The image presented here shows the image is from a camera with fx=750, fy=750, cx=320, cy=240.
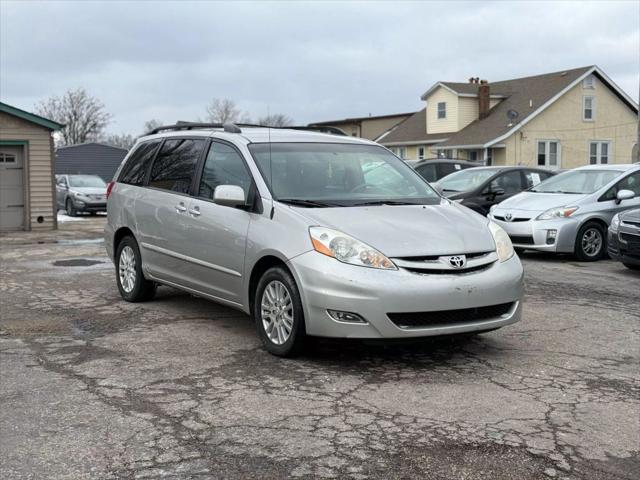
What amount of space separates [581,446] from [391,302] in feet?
5.17

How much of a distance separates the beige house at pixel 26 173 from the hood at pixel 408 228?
16104 millimetres

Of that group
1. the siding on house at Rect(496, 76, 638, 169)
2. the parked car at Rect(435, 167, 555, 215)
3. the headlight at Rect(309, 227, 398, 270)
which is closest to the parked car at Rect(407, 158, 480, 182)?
the parked car at Rect(435, 167, 555, 215)

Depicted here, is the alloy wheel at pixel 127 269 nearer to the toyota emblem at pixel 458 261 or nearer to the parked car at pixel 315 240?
the parked car at pixel 315 240

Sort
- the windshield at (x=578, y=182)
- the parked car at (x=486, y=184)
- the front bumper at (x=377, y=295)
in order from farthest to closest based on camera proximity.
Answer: the parked car at (x=486, y=184)
the windshield at (x=578, y=182)
the front bumper at (x=377, y=295)

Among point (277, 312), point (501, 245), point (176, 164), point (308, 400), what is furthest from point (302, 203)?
point (176, 164)

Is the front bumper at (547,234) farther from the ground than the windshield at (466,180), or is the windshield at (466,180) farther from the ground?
the windshield at (466,180)

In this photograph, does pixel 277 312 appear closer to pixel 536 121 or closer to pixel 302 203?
pixel 302 203

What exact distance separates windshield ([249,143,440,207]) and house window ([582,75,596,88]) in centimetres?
3429

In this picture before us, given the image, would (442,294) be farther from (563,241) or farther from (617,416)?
(563,241)

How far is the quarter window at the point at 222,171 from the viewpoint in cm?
637

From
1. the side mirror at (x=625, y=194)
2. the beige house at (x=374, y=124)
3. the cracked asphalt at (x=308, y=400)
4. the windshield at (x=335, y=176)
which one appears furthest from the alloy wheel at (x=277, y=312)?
the beige house at (x=374, y=124)

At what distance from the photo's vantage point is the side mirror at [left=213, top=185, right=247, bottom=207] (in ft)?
19.5

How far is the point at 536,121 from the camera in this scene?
36.8 meters

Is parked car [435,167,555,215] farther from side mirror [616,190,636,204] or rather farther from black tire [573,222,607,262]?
side mirror [616,190,636,204]
